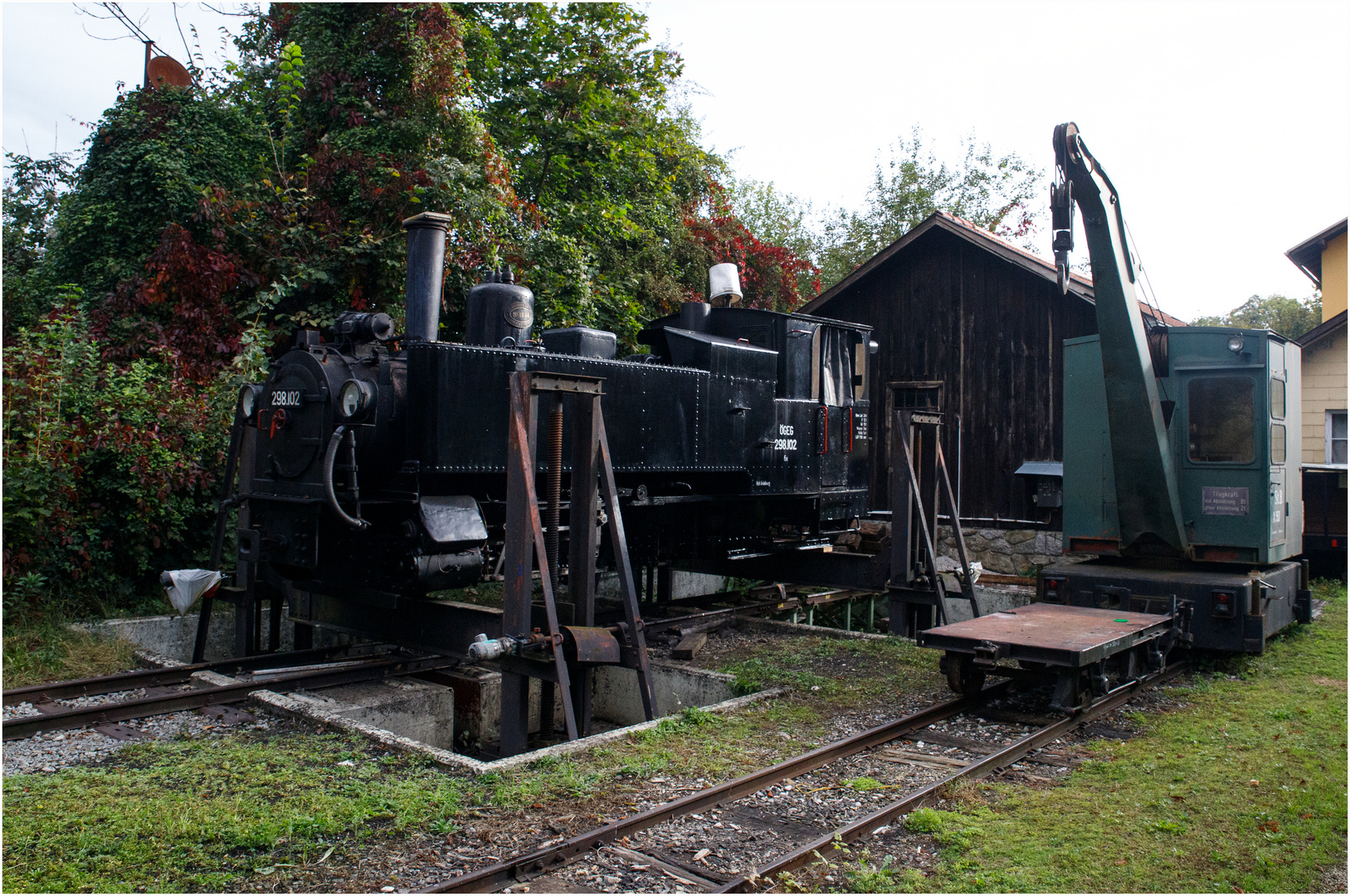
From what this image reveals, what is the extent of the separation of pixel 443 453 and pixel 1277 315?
52292 mm

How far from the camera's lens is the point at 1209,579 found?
7.32m

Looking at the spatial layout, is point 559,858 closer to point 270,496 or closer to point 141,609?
point 270,496

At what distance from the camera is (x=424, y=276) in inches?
259

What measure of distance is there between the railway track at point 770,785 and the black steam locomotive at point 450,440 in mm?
1964

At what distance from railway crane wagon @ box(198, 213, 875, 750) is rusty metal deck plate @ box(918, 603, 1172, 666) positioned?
7.10 ft

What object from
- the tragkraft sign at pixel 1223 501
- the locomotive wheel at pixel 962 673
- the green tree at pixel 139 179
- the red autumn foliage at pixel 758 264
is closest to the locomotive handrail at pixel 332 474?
the locomotive wheel at pixel 962 673

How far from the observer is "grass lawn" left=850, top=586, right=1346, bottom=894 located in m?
3.55

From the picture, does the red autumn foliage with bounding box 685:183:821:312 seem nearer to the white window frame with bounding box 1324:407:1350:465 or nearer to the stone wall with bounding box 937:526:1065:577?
the stone wall with bounding box 937:526:1065:577

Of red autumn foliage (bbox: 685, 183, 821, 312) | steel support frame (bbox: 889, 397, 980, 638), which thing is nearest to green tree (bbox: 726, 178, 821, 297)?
red autumn foliage (bbox: 685, 183, 821, 312)

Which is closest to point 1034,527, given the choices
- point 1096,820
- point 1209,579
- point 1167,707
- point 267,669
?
point 1209,579

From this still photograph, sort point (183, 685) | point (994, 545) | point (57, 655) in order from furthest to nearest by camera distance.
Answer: point (994, 545) < point (57, 655) < point (183, 685)

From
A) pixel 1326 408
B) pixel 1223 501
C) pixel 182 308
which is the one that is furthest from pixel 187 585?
pixel 1326 408

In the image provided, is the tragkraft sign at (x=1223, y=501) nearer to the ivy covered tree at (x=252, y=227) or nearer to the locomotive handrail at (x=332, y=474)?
the locomotive handrail at (x=332, y=474)

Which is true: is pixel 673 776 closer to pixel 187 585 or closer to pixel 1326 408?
pixel 187 585
